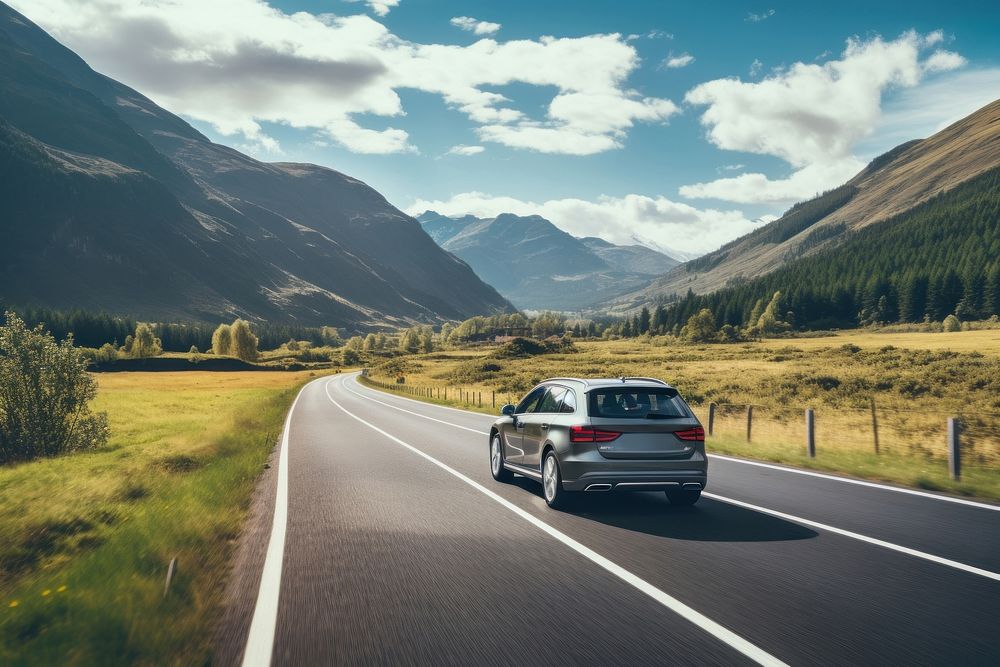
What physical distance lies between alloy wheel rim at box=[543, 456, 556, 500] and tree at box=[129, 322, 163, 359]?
125624 millimetres

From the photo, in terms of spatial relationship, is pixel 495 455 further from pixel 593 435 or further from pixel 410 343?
pixel 410 343

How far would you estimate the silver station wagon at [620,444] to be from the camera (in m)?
8.62

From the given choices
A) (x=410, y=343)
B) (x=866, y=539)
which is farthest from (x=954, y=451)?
(x=410, y=343)

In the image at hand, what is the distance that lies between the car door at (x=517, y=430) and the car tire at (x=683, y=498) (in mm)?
2327

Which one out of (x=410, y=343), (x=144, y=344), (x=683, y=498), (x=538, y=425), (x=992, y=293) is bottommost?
(x=683, y=498)

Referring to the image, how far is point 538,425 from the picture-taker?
9922mm

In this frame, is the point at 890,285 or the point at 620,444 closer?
the point at 620,444

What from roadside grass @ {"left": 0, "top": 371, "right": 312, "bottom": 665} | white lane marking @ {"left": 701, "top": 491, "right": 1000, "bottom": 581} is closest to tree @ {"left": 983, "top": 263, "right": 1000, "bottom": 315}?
white lane marking @ {"left": 701, "top": 491, "right": 1000, "bottom": 581}

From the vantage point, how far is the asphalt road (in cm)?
430

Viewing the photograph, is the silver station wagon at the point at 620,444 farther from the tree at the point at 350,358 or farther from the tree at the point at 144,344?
the tree at the point at 350,358

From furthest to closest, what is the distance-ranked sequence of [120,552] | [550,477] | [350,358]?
1. [350,358]
2. [550,477]
3. [120,552]

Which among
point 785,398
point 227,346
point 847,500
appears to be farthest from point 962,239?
point 847,500

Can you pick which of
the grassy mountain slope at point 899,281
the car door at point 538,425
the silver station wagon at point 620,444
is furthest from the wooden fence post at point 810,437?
the grassy mountain slope at point 899,281

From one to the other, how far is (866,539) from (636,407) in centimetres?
330
